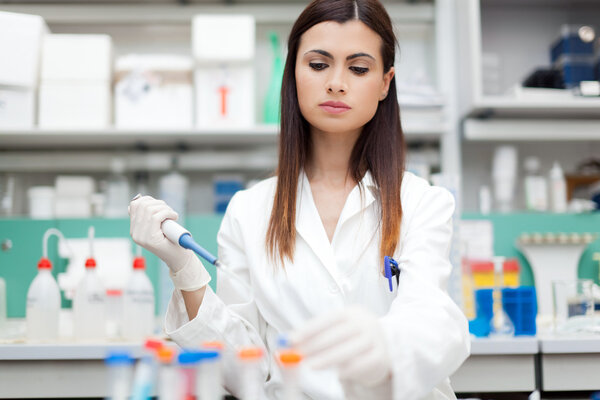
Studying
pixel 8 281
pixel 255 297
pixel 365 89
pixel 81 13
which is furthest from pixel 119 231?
pixel 365 89

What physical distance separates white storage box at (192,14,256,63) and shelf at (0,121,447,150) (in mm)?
258

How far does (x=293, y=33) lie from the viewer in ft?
4.19

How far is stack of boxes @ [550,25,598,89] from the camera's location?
7.34ft

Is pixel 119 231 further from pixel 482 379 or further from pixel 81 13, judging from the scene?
pixel 482 379

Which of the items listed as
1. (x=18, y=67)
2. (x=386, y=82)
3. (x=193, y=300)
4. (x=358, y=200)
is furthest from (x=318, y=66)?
(x=18, y=67)

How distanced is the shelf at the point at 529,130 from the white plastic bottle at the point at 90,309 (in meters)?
1.45

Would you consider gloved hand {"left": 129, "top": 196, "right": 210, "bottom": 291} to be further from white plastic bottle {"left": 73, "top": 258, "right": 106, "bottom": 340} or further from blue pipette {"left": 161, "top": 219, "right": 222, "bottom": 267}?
white plastic bottle {"left": 73, "top": 258, "right": 106, "bottom": 340}

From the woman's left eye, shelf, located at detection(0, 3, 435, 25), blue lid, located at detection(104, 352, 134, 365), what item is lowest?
blue lid, located at detection(104, 352, 134, 365)

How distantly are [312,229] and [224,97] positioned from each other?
3.61 feet

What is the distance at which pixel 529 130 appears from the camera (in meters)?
2.32

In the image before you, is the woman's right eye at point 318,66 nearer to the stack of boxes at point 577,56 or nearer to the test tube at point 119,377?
the test tube at point 119,377

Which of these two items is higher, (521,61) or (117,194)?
(521,61)

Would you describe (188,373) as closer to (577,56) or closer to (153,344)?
(153,344)

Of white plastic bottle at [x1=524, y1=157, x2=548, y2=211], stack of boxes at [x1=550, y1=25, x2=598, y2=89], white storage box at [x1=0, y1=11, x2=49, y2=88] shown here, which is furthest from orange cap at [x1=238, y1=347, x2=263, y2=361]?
stack of boxes at [x1=550, y1=25, x2=598, y2=89]
